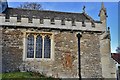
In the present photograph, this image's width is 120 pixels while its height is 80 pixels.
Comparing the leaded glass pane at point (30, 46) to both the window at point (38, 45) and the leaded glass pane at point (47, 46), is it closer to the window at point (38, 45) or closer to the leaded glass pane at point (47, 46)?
the window at point (38, 45)

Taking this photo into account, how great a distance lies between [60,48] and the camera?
54.5 ft

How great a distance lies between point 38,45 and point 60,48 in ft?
5.87

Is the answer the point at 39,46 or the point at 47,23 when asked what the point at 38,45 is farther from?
the point at 47,23

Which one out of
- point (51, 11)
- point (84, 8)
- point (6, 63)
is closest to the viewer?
point (6, 63)

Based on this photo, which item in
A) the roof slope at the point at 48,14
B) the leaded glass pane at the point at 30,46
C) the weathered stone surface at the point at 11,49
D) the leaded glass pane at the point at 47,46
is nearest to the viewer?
the weathered stone surface at the point at 11,49

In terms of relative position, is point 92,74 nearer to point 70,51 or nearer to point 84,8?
point 70,51

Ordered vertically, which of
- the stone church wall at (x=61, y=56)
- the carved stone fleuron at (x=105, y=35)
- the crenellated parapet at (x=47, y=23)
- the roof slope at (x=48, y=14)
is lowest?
the stone church wall at (x=61, y=56)

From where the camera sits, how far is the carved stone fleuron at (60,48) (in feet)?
51.7

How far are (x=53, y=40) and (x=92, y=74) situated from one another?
427cm

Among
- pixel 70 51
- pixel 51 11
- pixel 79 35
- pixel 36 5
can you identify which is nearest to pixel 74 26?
pixel 79 35

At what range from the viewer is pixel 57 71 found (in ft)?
53.5

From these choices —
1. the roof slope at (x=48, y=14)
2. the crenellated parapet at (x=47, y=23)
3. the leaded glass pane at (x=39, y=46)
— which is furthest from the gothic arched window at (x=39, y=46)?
the roof slope at (x=48, y=14)

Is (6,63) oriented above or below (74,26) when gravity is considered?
below

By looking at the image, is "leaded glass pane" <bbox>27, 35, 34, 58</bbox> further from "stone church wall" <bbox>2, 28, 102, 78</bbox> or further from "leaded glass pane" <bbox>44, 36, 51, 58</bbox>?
"leaded glass pane" <bbox>44, 36, 51, 58</bbox>
